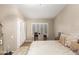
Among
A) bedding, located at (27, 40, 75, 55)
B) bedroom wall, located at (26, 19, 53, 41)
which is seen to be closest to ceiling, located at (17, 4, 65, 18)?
bedroom wall, located at (26, 19, 53, 41)

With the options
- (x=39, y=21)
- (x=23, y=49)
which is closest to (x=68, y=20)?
(x=39, y=21)

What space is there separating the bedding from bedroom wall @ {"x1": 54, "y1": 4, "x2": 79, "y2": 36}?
0.22 m

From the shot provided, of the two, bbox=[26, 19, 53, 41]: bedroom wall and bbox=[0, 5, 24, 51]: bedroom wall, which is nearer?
bbox=[0, 5, 24, 51]: bedroom wall

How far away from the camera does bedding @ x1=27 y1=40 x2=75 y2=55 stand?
1740 mm

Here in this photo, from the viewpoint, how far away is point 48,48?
1850mm

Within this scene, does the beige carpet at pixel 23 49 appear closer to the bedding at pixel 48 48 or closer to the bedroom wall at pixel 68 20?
the bedding at pixel 48 48

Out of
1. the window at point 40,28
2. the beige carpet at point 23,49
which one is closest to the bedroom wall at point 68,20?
the window at point 40,28

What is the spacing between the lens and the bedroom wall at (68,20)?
1.81 metres

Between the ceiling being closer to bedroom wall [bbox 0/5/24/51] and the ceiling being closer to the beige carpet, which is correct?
bedroom wall [bbox 0/5/24/51]

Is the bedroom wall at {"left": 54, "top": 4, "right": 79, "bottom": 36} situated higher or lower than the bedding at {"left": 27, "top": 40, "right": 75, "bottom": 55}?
higher

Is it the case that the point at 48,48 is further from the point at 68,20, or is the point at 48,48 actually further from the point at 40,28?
the point at 68,20

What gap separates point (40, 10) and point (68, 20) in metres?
0.50
